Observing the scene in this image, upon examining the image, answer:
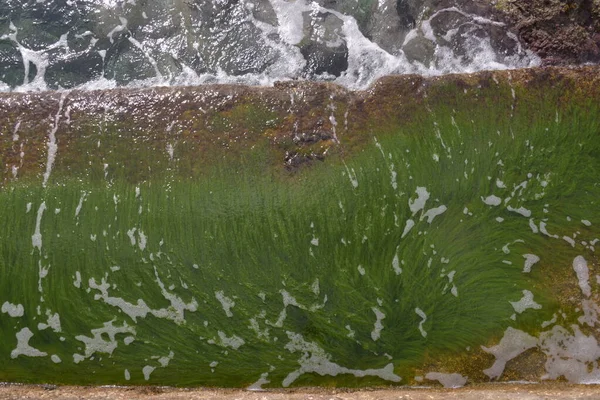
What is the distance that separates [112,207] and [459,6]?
6.02m

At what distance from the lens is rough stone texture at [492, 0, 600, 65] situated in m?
7.17

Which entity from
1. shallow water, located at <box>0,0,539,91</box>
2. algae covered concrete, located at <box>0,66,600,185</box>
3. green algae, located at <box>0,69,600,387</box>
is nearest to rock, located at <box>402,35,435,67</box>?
shallow water, located at <box>0,0,539,91</box>

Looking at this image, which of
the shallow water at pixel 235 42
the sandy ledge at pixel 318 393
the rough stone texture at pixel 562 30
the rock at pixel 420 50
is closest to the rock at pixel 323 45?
the shallow water at pixel 235 42

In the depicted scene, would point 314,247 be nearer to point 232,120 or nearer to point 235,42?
point 232,120

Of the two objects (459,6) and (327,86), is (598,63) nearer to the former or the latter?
(459,6)

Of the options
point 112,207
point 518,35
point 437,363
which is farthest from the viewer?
point 518,35

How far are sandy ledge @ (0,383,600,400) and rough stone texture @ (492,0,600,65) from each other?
181 inches

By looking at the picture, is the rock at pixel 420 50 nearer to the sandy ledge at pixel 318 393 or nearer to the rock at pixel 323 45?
the rock at pixel 323 45

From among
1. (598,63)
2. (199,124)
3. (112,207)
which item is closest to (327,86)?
(199,124)

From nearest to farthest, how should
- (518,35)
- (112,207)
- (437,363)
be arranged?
(437,363) → (112,207) → (518,35)

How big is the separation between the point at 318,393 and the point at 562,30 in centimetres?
630

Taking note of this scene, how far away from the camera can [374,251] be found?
21.7 ft

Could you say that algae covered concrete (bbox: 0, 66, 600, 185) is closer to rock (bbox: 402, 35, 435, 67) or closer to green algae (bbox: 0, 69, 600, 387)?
green algae (bbox: 0, 69, 600, 387)

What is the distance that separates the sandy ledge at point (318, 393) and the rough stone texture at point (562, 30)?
15.1ft
